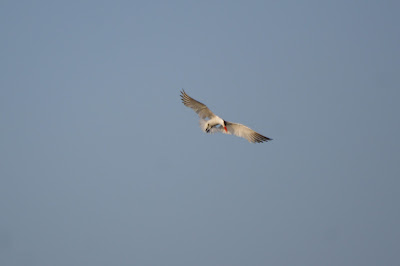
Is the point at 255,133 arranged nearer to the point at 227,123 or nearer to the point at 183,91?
the point at 227,123

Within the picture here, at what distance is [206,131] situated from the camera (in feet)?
180

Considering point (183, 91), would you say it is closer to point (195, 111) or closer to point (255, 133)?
point (195, 111)

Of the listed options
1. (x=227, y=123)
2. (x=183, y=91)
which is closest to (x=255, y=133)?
(x=227, y=123)

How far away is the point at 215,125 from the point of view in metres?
55.3

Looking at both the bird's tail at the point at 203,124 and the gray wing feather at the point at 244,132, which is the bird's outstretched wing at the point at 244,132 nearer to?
the gray wing feather at the point at 244,132

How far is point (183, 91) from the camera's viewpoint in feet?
182

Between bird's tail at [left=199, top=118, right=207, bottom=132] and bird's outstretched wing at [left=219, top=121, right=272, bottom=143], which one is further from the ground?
bird's outstretched wing at [left=219, top=121, right=272, bottom=143]

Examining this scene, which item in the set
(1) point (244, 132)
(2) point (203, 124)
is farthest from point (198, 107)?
(1) point (244, 132)

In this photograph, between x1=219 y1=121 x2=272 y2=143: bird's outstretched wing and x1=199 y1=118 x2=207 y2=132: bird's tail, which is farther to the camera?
x1=219 y1=121 x2=272 y2=143: bird's outstretched wing

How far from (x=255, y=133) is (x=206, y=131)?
377 cm

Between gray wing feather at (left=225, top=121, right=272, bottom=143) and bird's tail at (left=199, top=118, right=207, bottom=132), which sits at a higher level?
gray wing feather at (left=225, top=121, right=272, bottom=143)

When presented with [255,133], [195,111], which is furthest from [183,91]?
[255,133]

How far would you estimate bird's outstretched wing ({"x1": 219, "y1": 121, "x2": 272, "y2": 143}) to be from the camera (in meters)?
55.7

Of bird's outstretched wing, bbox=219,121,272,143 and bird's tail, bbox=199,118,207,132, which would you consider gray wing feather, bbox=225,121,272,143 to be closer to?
bird's outstretched wing, bbox=219,121,272,143
